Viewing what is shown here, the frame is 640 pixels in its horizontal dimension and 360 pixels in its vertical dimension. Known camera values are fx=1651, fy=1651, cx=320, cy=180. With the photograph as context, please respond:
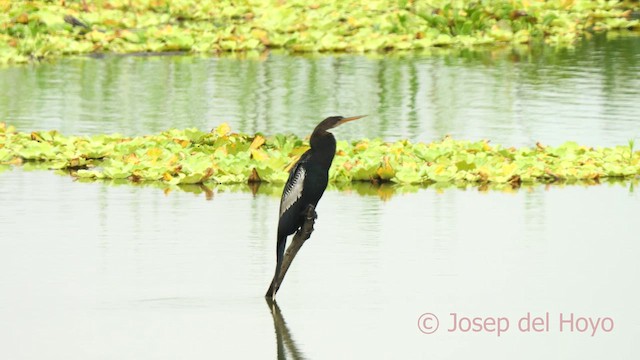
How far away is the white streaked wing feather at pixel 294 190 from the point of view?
9.21m

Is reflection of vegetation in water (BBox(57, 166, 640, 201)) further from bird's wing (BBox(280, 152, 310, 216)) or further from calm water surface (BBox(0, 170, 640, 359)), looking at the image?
bird's wing (BBox(280, 152, 310, 216))

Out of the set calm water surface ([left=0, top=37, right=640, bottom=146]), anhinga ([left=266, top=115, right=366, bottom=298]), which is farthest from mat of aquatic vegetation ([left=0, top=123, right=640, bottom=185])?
anhinga ([left=266, top=115, right=366, bottom=298])

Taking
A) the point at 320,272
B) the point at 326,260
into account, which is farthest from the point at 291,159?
the point at 320,272

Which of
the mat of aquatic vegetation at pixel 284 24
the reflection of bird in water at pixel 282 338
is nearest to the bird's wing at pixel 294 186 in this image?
the reflection of bird in water at pixel 282 338

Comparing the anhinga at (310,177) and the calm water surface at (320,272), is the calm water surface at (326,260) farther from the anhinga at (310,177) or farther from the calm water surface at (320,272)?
the anhinga at (310,177)

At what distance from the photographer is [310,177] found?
9.16m

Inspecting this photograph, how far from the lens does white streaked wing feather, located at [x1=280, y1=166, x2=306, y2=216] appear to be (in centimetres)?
921

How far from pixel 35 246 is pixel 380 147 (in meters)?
4.33

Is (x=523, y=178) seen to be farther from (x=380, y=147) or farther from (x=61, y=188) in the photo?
(x=61, y=188)

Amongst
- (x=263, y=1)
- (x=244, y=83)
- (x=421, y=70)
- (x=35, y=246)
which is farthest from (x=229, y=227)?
(x=263, y=1)

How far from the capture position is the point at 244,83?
2111cm

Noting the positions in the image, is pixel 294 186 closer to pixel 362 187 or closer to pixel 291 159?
pixel 362 187

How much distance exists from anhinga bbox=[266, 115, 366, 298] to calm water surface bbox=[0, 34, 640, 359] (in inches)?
20.9

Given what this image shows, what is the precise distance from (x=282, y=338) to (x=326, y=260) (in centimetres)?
203
